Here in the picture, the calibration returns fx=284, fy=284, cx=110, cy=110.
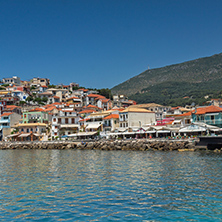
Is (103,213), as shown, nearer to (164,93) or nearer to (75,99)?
(75,99)

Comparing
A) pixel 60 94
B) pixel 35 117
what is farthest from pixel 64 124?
pixel 60 94

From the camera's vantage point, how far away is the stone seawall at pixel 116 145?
5099 cm

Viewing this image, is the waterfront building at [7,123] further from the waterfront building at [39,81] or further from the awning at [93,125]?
the waterfront building at [39,81]

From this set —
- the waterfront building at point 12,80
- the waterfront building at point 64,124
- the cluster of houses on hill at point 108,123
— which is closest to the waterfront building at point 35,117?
the cluster of houses on hill at point 108,123

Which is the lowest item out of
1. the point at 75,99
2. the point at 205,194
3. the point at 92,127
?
the point at 205,194

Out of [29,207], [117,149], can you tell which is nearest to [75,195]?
[29,207]

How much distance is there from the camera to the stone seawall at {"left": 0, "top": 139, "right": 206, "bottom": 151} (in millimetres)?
50987

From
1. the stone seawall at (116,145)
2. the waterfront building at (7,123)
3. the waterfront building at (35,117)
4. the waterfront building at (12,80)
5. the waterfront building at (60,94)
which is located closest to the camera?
the stone seawall at (116,145)

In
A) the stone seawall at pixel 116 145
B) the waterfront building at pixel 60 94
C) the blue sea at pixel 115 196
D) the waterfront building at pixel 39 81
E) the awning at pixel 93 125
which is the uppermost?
the waterfront building at pixel 39 81

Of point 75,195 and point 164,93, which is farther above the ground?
point 164,93

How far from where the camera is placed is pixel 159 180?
73.4ft

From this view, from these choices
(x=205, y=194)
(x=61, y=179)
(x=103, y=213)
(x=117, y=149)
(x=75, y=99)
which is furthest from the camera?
(x=75, y=99)

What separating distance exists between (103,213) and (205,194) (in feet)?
23.1

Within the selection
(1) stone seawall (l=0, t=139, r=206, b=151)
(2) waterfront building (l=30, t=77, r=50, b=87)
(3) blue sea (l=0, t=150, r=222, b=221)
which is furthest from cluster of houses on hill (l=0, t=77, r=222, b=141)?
(2) waterfront building (l=30, t=77, r=50, b=87)
